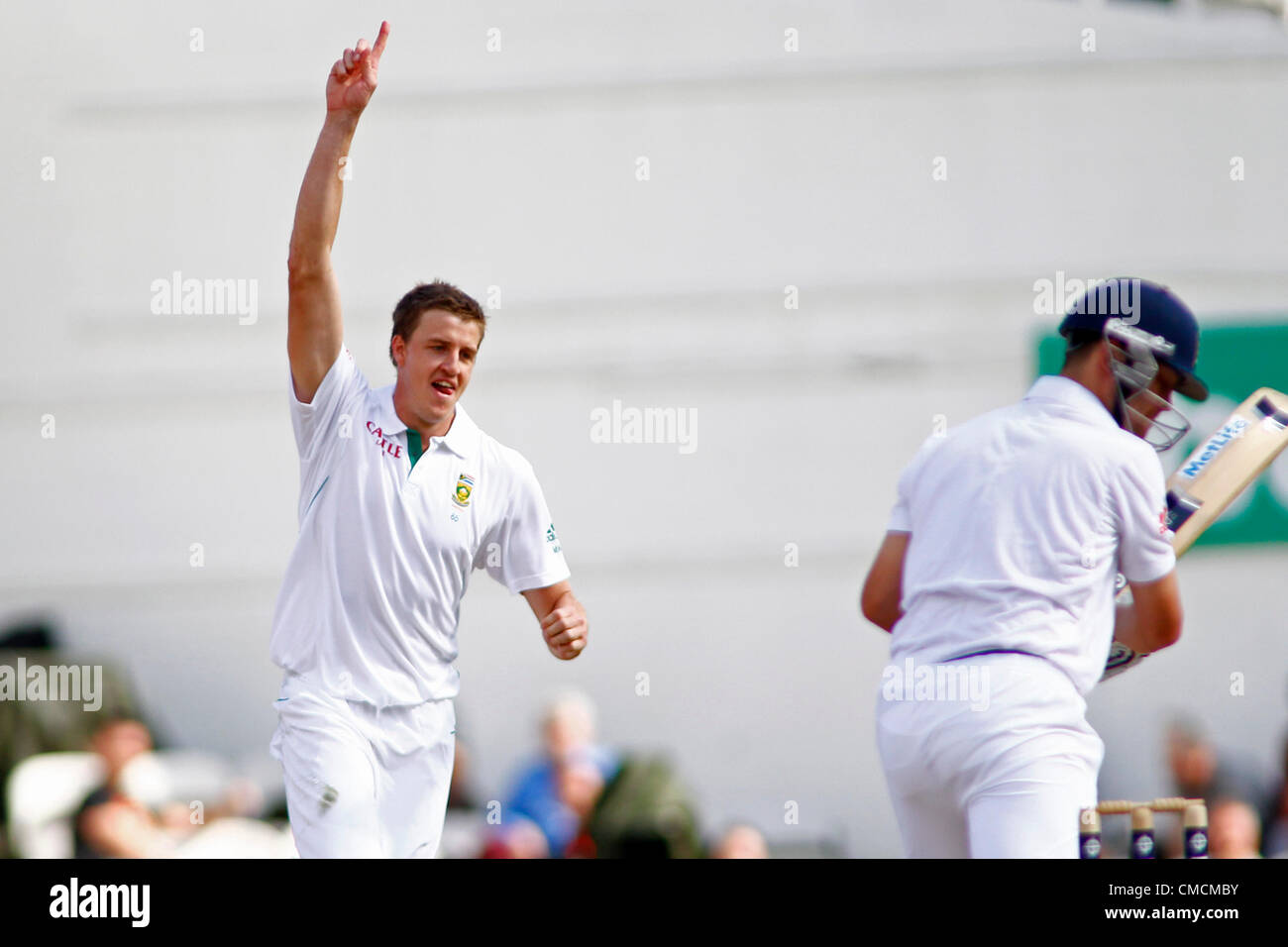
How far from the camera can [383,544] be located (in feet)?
11.1

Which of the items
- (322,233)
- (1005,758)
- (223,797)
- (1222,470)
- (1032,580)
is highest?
(322,233)

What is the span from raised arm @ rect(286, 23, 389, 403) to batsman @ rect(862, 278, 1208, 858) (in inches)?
52.9

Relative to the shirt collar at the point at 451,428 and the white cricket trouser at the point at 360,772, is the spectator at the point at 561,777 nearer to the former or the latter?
the white cricket trouser at the point at 360,772

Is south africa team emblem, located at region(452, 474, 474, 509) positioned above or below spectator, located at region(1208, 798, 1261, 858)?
above

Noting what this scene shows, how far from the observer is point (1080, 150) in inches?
297

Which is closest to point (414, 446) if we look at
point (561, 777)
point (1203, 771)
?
point (561, 777)

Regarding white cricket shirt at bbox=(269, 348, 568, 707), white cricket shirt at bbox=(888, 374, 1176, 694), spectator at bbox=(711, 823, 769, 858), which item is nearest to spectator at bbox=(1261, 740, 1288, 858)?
spectator at bbox=(711, 823, 769, 858)

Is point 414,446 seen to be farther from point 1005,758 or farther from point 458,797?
point 458,797

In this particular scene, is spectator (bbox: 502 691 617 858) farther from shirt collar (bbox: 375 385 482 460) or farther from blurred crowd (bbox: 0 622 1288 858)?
shirt collar (bbox: 375 385 482 460)

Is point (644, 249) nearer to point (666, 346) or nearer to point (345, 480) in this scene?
point (666, 346)

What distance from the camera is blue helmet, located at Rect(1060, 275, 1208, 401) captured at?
Answer: 318cm

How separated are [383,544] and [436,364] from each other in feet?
1.41
